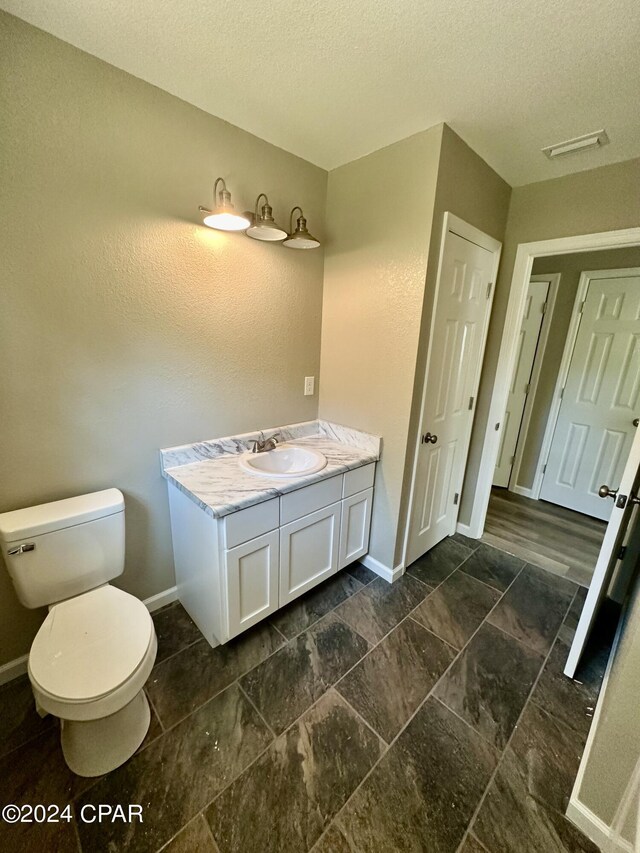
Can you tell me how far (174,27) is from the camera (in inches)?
43.6

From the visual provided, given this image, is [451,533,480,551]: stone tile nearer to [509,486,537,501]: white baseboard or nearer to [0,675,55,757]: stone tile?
[509,486,537,501]: white baseboard

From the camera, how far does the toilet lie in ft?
3.31

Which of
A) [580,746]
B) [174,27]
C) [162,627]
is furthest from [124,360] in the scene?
[580,746]

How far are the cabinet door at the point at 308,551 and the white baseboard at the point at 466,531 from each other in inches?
46.7

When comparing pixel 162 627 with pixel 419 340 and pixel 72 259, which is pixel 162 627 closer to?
pixel 72 259

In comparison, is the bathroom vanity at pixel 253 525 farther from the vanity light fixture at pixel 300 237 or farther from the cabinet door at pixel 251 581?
the vanity light fixture at pixel 300 237

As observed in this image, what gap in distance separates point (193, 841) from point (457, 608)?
1458 millimetres

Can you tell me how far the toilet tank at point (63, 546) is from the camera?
121 cm

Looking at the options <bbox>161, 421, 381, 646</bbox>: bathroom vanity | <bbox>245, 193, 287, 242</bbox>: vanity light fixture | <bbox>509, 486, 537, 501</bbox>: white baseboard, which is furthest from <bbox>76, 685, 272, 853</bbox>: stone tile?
<bbox>509, 486, 537, 501</bbox>: white baseboard

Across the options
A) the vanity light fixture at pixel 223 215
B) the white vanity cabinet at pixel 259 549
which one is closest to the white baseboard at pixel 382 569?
the white vanity cabinet at pixel 259 549

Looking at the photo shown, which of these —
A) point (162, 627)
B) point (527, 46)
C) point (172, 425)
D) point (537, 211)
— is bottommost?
point (162, 627)

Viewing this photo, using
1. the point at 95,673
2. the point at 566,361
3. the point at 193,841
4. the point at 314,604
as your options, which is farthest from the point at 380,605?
the point at 566,361

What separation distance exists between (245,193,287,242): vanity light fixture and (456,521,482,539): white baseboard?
230cm

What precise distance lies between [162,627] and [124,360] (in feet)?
4.32
